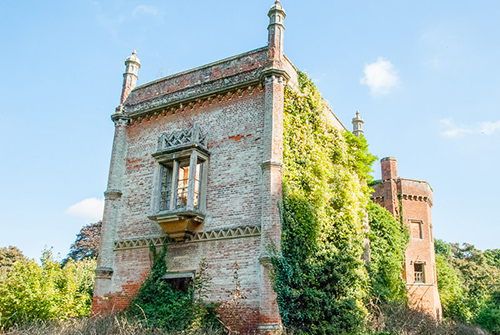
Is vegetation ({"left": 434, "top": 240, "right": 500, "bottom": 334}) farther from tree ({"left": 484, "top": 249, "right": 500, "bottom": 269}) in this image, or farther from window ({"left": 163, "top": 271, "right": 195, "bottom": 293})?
window ({"left": 163, "top": 271, "right": 195, "bottom": 293})

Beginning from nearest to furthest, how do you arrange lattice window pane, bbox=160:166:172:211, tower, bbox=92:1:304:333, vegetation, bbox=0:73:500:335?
vegetation, bbox=0:73:500:335
tower, bbox=92:1:304:333
lattice window pane, bbox=160:166:172:211

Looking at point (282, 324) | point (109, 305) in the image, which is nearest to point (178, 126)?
point (109, 305)

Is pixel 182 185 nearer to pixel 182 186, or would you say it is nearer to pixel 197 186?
pixel 182 186

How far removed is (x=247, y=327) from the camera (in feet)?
42.0

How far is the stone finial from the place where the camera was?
22656 mm

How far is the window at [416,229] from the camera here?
2762 centimetres

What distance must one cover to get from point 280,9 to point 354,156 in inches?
266

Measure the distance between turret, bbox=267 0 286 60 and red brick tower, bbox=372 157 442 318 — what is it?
15.6 metres

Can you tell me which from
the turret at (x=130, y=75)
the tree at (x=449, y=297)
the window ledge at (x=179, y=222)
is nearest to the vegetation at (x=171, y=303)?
the window ledge at (x=179, y=222)

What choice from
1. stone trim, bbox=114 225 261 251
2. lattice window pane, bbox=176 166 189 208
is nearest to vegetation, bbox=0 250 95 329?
stone trim, bbox=114 225 261 251

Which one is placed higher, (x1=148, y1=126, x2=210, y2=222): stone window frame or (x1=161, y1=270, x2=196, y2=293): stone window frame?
(x1=148, y1=126, x2=210, y2=222): stone window frame

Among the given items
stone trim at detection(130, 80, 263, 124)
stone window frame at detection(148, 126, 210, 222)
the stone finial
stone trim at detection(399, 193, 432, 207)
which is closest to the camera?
stone window frame at detection(148, 126, 210, 222)

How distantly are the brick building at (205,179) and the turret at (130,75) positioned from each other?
1026 mm

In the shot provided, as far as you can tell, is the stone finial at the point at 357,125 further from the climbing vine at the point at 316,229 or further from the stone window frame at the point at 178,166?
the stone window frame at the point at 178,166
